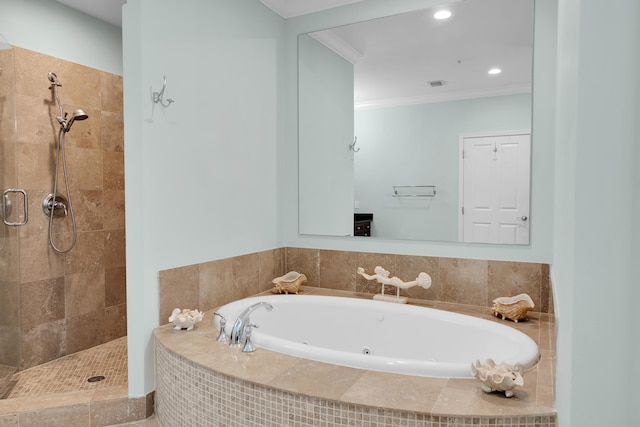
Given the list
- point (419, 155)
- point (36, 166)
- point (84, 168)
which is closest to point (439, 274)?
point (419, 155)

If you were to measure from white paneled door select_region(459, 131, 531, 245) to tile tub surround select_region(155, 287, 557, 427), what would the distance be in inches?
29.8

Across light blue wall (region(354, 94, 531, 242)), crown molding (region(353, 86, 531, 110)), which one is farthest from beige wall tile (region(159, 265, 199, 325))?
crown molding (region(353, 86, 531, 110))

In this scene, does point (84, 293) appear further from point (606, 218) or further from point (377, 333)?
point (606, 218)

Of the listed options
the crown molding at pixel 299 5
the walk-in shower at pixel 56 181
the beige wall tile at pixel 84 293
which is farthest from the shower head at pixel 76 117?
the crown molding at pixel 299 5

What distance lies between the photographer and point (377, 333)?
2582 millimetres

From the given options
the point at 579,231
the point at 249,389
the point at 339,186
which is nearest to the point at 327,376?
the point at 249,389

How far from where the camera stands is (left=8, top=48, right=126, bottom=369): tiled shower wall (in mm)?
2613

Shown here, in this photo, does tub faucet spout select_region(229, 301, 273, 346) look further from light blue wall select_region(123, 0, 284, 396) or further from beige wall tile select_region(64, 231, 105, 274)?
beige wall tile select_region(64, 231, 105, 274)

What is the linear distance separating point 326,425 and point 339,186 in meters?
1.94

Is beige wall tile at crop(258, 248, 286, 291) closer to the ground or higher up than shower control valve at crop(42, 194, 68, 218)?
closer to the ground

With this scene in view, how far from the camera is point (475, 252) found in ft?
8.66

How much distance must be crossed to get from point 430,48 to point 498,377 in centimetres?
217

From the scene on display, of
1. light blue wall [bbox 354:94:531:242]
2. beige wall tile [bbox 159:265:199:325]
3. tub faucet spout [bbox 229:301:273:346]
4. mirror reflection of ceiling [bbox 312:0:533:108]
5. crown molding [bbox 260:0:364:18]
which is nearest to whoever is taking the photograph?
tub faucet spout [bbox 229:301:273:346]

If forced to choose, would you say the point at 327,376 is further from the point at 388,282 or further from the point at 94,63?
the point at 94,63
